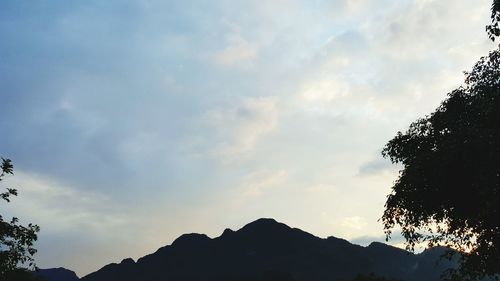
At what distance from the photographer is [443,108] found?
28625mm

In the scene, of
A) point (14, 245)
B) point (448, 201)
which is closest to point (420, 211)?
point (448, 201)

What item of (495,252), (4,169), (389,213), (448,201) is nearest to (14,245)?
(4,169)

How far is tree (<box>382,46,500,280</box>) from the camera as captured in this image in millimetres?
23328

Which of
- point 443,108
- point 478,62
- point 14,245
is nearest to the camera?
point 14,245

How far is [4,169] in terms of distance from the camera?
2345cm

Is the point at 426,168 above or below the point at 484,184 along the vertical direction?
above

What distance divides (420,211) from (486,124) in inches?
315

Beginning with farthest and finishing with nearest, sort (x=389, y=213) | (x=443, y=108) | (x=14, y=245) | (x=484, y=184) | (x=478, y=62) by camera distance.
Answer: (x=389, y=213), (x=443, y=108), (x=478, y=62), (x=14, y=245), (x=484, y=184)

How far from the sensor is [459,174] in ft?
85.0

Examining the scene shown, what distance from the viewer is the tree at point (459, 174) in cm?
2333

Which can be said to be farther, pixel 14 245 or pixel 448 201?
pixel 448 201

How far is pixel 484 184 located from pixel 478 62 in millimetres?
7838

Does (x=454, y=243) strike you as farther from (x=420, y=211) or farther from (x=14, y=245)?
(x=14, y=245)

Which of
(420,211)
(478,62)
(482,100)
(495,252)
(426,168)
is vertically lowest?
(495,252)
